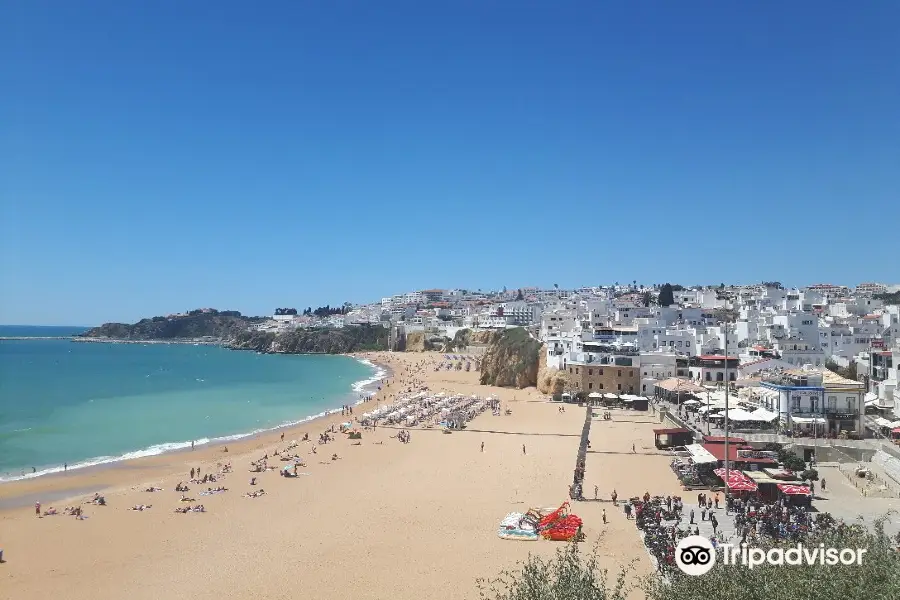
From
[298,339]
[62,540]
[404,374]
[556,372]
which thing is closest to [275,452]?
[62,540]

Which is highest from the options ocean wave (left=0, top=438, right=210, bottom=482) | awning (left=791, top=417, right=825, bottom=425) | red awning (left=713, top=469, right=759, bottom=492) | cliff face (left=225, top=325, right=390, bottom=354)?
cliff face (left=225, top=325, right=390, bottom=354)

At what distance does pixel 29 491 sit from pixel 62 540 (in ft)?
24.1

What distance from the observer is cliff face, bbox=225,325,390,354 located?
12650 centimetres

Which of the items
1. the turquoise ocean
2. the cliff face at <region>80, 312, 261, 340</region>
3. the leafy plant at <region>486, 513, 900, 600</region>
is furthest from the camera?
the cliff face at <region>80, 312, 261, 340</region>

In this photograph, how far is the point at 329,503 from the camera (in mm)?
21359

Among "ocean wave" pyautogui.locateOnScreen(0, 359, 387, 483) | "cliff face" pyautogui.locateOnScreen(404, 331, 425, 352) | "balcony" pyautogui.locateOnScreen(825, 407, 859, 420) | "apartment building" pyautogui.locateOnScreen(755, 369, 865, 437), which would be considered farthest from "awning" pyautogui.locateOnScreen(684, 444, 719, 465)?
"cliff face" pyautogui.locateOnScreen(404, 331, 425, 352)

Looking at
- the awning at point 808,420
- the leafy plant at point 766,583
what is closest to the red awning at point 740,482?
the leafy plant at point 766,583

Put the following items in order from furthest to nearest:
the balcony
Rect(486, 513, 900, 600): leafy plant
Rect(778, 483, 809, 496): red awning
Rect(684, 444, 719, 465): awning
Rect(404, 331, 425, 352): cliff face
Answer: Rect(404, 331, 425, 352): cliff face < the balcony < Rect(684, 444, 719, 465): awning < Rect(778, 483, 809, 496): red awning < Rect(486, 513, 900, 600): leafy plant

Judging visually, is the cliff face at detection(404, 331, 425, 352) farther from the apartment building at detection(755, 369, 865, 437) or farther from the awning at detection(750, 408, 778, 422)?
the apartment building at detection(755, 369, 865, 437)

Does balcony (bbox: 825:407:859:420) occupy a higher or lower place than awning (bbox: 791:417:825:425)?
higher

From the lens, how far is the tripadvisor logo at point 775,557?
29.1 ft

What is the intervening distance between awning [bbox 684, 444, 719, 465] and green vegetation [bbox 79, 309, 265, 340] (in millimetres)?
162856

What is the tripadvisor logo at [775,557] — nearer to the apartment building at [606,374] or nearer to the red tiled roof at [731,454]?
the red tiled roof at [731,454]

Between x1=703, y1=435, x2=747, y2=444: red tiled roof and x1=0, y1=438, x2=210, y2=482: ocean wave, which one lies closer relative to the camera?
x1=703, y1=435, x2=747, y2=444: red tiled roof
